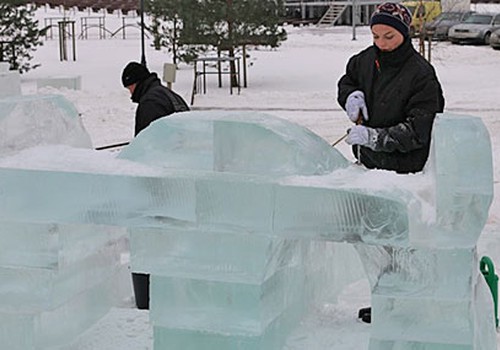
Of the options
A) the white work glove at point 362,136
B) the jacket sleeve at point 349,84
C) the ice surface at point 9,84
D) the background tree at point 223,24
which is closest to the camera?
the white work glove at point 362,136

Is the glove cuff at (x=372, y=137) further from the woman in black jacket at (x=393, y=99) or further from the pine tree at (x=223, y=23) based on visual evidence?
the pine tree at (x=223, y=23)

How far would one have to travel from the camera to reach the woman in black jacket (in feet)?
12.8

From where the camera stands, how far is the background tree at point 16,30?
67.6ft

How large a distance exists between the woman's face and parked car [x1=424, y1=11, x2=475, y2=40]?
2855cm

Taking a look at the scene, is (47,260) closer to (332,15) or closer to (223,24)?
(223,24)

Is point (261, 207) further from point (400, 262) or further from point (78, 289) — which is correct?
point (78, 289)

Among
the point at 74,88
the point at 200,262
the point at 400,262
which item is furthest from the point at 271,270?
the point at 74,88

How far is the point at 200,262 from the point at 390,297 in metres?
0.61

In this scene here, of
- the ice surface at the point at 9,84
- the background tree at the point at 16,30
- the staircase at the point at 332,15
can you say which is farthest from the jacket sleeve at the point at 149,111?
the staircase at the point at 332,15

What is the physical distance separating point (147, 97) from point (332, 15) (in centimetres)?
4168

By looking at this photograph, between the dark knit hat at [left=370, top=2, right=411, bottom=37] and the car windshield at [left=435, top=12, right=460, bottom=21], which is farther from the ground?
the dark knit hat at [left=370, top=2, right=411, bottom=37]

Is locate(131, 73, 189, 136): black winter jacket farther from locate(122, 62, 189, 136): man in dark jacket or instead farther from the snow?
the snow

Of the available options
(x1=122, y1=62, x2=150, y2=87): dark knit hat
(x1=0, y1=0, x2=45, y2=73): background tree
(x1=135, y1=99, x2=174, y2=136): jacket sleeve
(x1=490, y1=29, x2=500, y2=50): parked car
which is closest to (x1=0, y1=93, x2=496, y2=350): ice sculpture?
(x1=135, y1=99, x2=174, y2=136): jacket sleeve

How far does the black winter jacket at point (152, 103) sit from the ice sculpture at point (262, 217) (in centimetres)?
169
